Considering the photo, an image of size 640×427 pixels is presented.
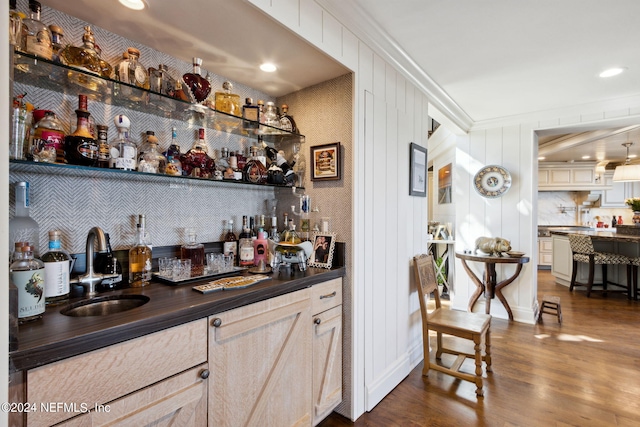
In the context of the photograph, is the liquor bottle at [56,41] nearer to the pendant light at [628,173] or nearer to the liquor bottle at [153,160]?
the liquor bottle at [153,160]

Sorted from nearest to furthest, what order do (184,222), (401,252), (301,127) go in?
(184,222), (301,127), (401,252)

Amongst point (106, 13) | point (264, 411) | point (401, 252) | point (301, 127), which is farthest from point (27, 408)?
point (401, 252)

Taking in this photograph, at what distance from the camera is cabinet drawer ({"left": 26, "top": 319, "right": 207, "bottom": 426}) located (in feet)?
2.65

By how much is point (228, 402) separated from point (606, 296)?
5.94 metres

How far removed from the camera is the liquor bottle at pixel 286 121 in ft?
7.02

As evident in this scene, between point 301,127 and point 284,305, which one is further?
point 301,127

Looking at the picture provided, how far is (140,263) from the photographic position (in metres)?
1.46

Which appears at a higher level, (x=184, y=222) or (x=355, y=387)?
(x=184, y=222)

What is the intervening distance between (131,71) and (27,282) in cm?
98

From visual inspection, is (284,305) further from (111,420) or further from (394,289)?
(394,289)

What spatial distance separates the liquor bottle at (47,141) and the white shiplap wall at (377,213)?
1.02 m

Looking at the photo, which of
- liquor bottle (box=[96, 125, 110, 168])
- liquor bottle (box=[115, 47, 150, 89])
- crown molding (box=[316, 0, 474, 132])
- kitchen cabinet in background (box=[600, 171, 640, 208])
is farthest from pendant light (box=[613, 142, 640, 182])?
liquor bottle (box=[96, 125, 110, 168])

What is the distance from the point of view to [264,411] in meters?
1.42

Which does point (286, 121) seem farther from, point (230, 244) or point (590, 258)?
point (590, 258)
